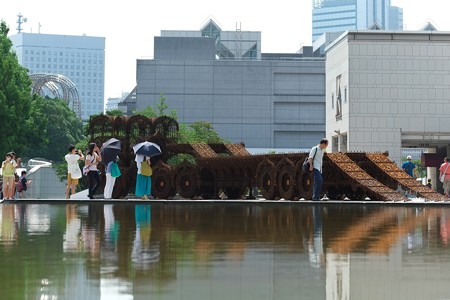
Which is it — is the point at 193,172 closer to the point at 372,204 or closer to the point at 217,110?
the point at 372,204

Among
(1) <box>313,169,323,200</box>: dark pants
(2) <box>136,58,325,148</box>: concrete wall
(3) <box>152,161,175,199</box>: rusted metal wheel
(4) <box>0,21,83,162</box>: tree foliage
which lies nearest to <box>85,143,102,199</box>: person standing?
(3) <box>152,161,175,199</box>: rusted metal wheel

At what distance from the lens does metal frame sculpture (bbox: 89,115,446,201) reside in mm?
26656

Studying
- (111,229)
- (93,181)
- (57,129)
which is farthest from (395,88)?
(57,129)

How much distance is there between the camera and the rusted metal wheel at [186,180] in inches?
1243

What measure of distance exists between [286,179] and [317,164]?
2.84 m

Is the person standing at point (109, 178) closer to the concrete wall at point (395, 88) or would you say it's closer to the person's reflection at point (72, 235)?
the person's reflection at point (72, 235)

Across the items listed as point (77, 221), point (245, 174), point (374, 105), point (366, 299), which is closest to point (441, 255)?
point (366, 299)

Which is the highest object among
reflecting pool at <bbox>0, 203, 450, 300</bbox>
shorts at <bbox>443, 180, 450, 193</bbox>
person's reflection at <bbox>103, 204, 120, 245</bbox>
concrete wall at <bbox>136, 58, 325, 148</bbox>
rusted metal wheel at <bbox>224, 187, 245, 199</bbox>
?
concrete wall at <bbox>136, 58, 325, 148</bbox>

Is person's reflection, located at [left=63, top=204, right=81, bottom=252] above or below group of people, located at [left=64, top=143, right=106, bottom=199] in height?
below

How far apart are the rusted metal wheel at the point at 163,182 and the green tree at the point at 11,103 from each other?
98.7 feet

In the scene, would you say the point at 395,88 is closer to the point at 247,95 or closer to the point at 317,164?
the point at 317,164

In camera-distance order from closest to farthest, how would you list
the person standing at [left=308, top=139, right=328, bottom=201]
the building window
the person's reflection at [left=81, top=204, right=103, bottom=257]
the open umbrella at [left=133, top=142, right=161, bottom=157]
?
the person's reflection at [left=81, top=204, right=103, bottom=257], the person standing at [left=308, top=139, right=328, bottom=201], the open umbrella at [left=133, top=142, right=161, bottom=157], the building window

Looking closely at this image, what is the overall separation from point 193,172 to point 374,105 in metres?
29.0

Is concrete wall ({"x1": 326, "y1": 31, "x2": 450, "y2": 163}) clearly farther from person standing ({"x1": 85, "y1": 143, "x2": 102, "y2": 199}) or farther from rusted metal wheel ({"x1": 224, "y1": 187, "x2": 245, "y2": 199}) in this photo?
person standing ({"x1": 85, "y1": 143, "x2": 102, "y2": 199})
